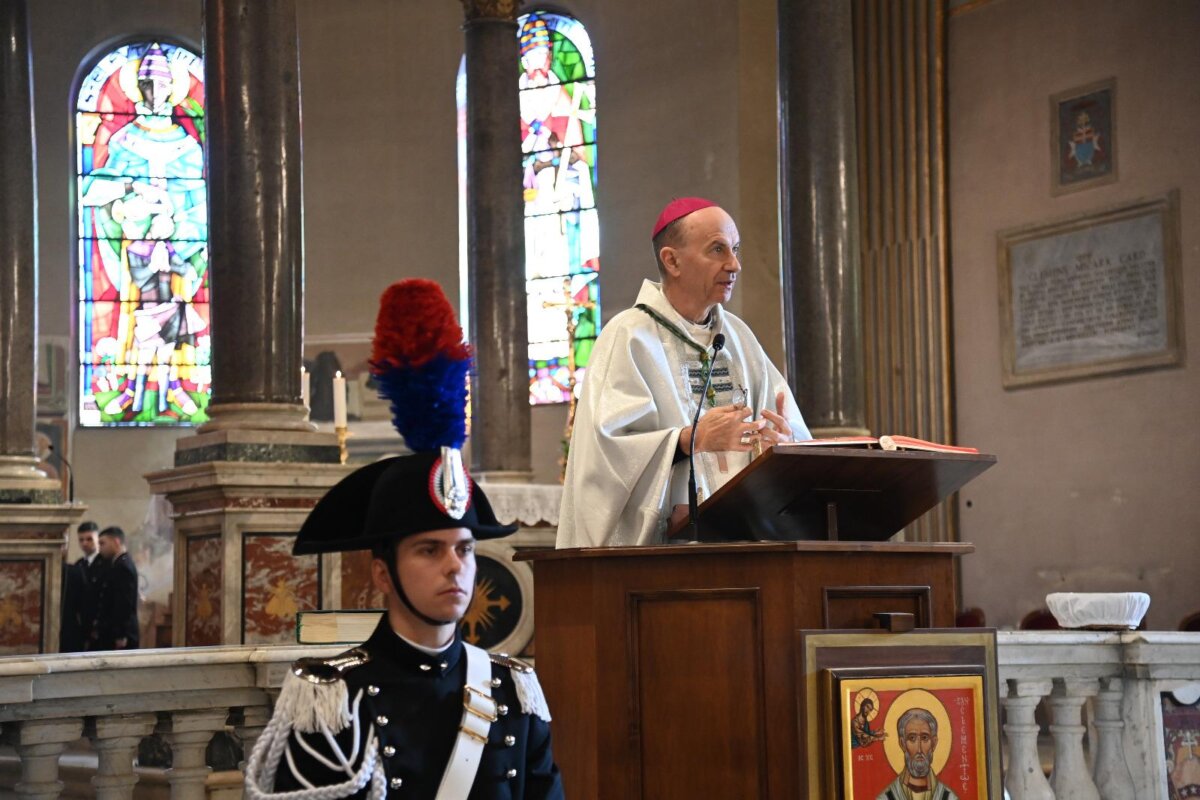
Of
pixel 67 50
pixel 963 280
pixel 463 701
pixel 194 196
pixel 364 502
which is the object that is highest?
pixel 67 50

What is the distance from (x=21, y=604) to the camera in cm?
964

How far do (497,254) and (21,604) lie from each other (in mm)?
4136

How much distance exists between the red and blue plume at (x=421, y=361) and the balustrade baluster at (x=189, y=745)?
78.4 inches

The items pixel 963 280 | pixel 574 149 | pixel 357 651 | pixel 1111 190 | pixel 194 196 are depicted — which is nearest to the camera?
pixel 357 651

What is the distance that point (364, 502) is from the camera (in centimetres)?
248

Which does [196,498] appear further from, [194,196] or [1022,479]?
[194,196]

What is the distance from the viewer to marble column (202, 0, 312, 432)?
23.2 feet

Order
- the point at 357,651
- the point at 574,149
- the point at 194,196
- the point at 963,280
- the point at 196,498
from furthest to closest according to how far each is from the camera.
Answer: the point at 194,196 < the point at 574,149 < the point at 963,280 < the point at 196,498 < the point at 357,651

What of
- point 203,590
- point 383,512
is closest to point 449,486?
point 383,512

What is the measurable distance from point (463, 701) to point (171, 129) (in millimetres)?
14981

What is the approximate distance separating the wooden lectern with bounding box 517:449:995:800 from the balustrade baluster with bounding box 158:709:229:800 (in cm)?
111

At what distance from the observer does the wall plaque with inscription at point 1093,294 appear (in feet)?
33.3

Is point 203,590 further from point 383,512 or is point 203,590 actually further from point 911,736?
point 383,512

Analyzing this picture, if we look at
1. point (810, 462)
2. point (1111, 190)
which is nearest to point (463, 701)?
point (810, 462)
